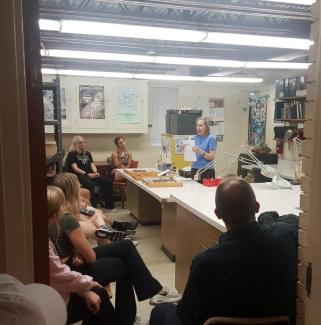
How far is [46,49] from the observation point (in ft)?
15.4

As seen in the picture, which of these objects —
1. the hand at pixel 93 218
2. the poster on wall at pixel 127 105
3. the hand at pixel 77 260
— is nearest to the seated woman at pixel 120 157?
the poster on wall at pixel 127 105

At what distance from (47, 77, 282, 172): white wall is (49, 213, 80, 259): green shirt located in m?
5.22

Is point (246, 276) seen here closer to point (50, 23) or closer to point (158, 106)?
point (50, 23)

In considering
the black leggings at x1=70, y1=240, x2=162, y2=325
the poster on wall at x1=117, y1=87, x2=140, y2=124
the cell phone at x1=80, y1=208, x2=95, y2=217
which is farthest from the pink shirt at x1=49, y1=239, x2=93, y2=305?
the poster on wall at x1=117, y1=87, x2=140, y2=124

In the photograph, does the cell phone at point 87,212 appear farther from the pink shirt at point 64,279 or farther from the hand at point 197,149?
the hand at point 197,149

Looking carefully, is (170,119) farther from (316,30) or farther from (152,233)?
(316,30)

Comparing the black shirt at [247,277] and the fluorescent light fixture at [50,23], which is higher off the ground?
the fluorescent light fixture at [50,23]

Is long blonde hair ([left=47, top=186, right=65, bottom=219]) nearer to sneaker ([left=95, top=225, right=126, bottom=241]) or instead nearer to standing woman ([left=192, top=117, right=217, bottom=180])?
sneaker ([left=95, top=225, right=126, bottom=241])

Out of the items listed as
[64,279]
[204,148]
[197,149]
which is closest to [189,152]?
[197,149]

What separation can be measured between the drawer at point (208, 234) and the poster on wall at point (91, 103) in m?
4.82

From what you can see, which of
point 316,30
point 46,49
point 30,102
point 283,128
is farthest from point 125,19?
point 283,128

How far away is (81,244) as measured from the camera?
92.0 inches

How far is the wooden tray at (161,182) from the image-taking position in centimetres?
432

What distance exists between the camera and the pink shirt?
6.56 ft
